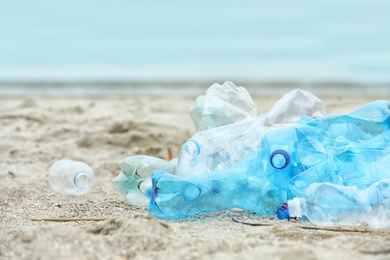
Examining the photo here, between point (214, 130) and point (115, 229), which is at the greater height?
point (214, 130)

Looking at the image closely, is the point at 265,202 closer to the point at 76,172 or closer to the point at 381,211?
the point at 381,211

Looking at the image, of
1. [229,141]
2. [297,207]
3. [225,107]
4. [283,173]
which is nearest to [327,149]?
[283,173]

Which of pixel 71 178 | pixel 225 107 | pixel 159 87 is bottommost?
pixel 71 178

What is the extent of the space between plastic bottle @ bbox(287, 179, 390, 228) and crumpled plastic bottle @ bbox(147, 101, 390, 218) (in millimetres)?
81

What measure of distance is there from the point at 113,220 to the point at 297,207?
2.36 feet

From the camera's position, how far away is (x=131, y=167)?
10.8ft

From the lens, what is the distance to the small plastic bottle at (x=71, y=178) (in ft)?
12.0

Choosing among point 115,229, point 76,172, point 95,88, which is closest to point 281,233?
point 115,229

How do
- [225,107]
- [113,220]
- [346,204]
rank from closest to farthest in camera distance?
[113,220]
[346,204]
[225,107]

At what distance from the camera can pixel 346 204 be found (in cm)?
267

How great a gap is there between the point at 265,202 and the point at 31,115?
3545mm

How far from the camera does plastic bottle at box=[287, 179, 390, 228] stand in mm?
2646

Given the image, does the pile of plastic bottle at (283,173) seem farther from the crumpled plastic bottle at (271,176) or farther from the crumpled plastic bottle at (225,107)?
the crumpled plastic bottle at (225,107)

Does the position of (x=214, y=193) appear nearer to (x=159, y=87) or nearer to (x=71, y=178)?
(x=71, y=178)
